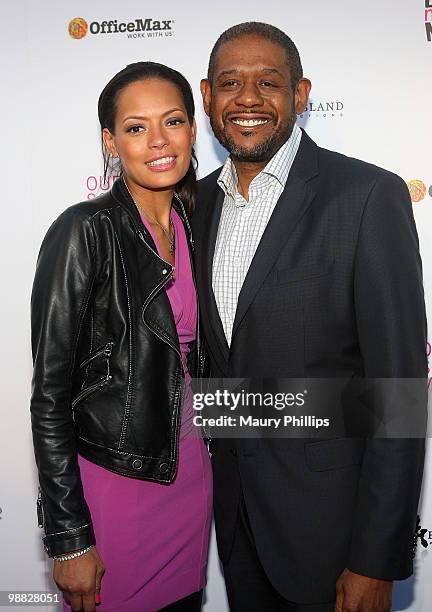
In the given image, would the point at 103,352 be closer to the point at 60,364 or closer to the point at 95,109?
the point at 60,364

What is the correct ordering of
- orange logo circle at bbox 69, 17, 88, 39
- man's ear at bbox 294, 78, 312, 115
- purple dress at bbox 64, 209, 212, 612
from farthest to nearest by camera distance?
orange logo circle at bbox 69, 17, 88, 39 < man's ear at bbox 294, 78, 312, 115 < purple dress at bbox 64, 209, 212, 612

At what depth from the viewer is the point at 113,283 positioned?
187 centimetres

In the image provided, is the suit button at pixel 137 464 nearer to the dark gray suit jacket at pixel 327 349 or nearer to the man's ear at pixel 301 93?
the dark gray suit jacket at pixel 327 349

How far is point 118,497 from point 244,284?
678mm

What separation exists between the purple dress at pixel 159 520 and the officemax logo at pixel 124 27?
134 cm

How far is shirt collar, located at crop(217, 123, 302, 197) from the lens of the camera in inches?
79.3

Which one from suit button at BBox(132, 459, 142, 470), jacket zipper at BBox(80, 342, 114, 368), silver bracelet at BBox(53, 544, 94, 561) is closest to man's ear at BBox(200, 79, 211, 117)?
jacket zipper at BBox(80, 342, 114, 368)

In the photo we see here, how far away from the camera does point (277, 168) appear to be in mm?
2014

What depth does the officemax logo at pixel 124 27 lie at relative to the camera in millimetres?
3016

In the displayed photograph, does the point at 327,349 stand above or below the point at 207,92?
below

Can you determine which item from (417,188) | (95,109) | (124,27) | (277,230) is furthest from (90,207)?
(417,188)

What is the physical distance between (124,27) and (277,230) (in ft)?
5.37

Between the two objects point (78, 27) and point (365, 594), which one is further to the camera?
point (78, 27)

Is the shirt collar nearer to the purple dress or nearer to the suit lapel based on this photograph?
the suit lapel
